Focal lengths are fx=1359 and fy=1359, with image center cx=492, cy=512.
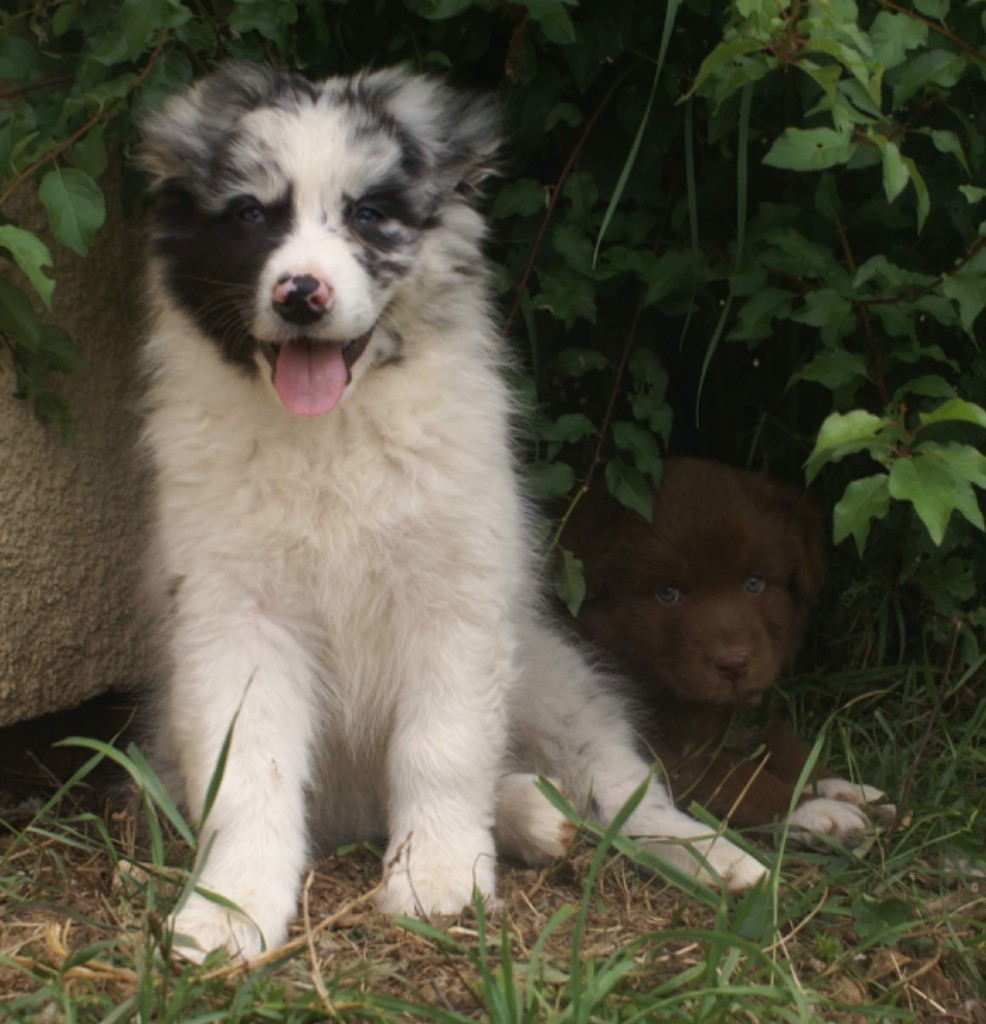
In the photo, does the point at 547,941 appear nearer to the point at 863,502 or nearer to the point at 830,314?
the point at 863,502

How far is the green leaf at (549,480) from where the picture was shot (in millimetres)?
3477

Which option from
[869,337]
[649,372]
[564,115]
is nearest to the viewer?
[869,337]

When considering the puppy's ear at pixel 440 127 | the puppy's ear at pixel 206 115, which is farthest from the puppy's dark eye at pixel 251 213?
the puppy's ear at pixel 440 127

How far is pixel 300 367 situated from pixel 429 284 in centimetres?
35

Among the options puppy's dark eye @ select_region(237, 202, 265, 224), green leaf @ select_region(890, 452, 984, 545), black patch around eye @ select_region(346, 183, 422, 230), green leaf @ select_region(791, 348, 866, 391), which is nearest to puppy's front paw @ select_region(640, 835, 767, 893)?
green leaf @ select_region(890, 452, 984, 545)

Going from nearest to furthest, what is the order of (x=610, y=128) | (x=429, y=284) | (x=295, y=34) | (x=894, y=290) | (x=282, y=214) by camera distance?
(x=282, y=214), (x=429, y=284), (x=894, y=290), (x=295, y=34), (x=610, y=128)

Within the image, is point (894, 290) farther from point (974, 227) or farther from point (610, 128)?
point (610, 128)

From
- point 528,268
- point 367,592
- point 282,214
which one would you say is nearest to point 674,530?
point 528,268

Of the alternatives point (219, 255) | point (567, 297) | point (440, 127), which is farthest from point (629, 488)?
point (219, 255)

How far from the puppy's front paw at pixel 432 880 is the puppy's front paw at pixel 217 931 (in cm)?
25

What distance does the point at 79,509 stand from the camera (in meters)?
3.48

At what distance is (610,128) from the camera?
145 inches

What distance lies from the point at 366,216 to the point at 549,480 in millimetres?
984

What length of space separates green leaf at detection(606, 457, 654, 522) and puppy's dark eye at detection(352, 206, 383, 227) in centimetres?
105
